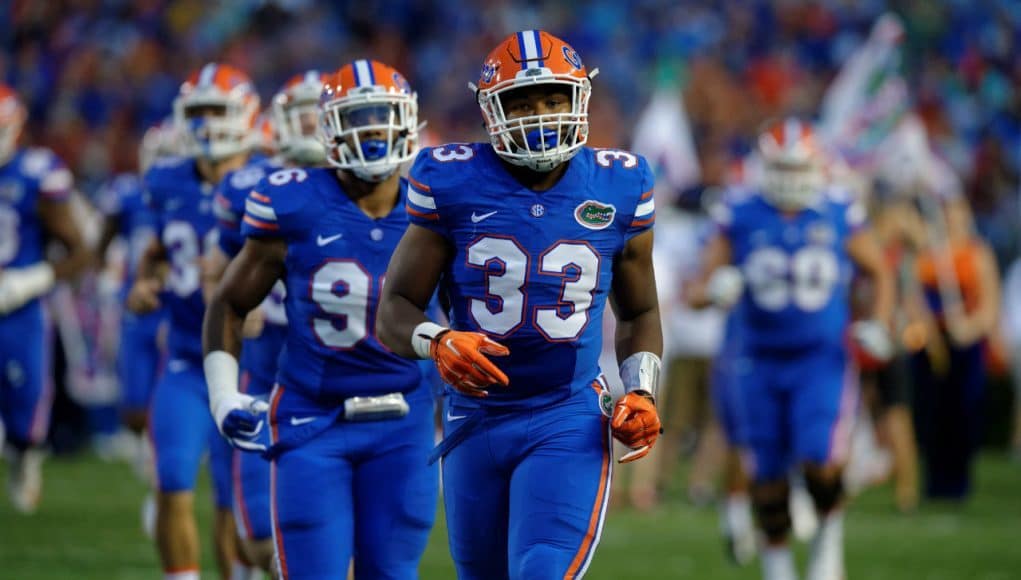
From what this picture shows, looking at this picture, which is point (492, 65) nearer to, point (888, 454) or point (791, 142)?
point (791, 142)

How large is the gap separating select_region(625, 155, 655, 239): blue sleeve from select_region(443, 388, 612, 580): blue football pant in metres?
0.45

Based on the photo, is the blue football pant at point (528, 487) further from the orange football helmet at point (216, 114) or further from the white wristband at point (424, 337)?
the orange football helmet at point (216, 114)

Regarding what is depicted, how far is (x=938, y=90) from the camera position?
55.5 ft

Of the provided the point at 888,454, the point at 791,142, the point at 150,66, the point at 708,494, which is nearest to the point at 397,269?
the point at 791,142

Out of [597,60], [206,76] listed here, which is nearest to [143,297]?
[206,76]

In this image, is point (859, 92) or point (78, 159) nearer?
point (859, 92)

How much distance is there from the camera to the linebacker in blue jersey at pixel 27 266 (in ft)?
27.7

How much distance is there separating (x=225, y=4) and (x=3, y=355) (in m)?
11.3

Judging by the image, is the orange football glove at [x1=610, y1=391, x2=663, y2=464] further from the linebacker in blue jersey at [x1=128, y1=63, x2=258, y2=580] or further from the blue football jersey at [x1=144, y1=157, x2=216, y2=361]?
the blue football jersey at [x1=144, y1=157, x2=216, y2=361]

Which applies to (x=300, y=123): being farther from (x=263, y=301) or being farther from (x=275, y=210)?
(x=275, y=210)

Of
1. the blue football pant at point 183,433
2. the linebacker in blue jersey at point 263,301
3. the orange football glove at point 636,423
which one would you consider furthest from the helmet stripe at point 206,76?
the orange football glove at point 636,423

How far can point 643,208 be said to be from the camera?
4.38 m

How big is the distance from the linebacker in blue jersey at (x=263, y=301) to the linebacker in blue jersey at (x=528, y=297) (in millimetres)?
1107

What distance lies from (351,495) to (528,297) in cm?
93
